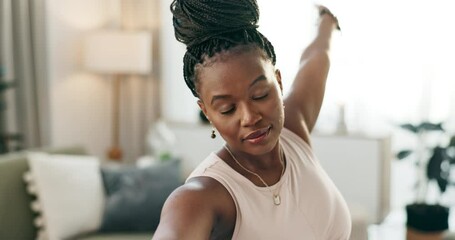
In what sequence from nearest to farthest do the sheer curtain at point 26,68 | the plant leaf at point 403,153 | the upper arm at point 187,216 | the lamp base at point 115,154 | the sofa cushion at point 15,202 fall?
1. the upper arm at point 187,216
2. the sofa cushion at point 15,202
3. the plant leaf at point 403,153
4. the sheer curtain at point 26,68
5. the lamp base at point 115,154

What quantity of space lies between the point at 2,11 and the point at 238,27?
3.36 meters

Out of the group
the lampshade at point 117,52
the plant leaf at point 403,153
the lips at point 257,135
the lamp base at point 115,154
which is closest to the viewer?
the lips at point 257,135

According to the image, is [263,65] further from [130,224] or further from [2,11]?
[2,11]

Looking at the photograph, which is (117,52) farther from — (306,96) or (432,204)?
(306,96)

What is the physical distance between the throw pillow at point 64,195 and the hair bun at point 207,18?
88.0 inches

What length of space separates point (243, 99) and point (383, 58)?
3385 mm

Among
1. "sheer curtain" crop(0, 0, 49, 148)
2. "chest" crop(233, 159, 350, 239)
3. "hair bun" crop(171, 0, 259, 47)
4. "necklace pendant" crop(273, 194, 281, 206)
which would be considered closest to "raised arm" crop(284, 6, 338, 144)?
"chest" crop(233, 159, 350, 239)

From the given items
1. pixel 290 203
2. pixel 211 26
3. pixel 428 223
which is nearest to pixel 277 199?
pixel 290 203

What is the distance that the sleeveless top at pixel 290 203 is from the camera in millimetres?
887

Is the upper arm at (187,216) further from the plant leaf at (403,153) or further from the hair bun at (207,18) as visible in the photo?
the plant leaf at (403,153)

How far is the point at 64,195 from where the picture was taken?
116 inches

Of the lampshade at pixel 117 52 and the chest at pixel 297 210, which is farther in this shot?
the lampshade at pixel 117 52

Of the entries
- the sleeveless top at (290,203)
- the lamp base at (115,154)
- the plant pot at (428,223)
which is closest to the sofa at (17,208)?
the plant pot at (428,223)

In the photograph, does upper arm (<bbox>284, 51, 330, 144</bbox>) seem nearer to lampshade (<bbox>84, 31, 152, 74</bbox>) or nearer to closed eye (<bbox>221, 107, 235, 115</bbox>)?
closed eye (<bbox>221, 107, 235, 115</bbox>)
